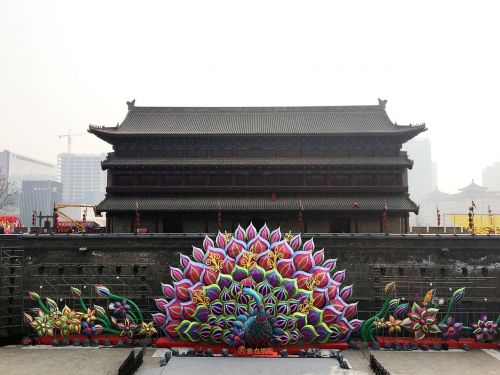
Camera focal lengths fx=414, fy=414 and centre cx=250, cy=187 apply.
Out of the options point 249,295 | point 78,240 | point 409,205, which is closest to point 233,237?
point 249,295

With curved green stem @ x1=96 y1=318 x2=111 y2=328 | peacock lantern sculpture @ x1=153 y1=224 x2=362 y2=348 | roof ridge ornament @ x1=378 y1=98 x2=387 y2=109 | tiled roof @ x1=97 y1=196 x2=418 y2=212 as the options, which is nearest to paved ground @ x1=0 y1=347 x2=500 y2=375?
curved green stem @ x1=96 y1=318 x2=111 y2=328

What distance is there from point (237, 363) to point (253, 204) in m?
10.8

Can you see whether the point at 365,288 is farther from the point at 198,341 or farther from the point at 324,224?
the point at 198,341

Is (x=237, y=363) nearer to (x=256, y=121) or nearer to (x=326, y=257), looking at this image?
(x=326, y=257)

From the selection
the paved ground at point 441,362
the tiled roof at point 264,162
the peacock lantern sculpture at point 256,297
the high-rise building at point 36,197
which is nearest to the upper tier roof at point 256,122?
the tiled roof at point 264,162

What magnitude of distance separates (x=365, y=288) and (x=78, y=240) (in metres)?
16.8

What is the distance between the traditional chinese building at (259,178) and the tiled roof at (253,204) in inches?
2.6

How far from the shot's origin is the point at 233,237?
21406 mm

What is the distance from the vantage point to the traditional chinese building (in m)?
27.6

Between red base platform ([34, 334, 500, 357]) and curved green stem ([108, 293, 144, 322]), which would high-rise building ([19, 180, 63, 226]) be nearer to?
red base platform ([34, 334, 500, 357])

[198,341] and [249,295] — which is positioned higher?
[249,295]

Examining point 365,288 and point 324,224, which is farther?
point 324,224

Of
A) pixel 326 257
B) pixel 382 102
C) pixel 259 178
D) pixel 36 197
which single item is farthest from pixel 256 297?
pixel 36 197

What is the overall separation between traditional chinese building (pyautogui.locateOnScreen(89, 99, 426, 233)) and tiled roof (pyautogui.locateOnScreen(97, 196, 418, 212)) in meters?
0.07
